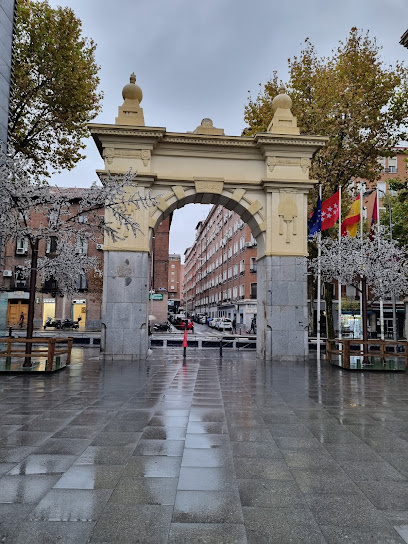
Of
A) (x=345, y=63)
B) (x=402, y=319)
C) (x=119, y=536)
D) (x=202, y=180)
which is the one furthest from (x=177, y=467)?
(x=402, y=319)

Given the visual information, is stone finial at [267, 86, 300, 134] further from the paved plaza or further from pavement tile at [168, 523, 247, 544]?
pavement tile at [168, 523, 247, 544]

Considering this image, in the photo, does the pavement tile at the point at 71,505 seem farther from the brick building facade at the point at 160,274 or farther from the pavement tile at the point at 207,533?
the brick building facade at the point at 160,274

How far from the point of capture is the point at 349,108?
22.5m

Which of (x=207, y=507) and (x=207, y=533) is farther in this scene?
(x=207, y=507)

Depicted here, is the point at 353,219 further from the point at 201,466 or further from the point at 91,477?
the point at 91,477

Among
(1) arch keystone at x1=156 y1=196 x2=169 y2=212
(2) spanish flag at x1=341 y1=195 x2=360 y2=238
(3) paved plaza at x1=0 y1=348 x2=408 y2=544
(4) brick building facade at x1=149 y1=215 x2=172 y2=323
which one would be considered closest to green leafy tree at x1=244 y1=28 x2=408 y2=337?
(2) spanish flag at x1=341 y1=195 x2=360 y2=238

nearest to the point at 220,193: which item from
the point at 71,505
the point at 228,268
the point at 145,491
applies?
the point at 145,491

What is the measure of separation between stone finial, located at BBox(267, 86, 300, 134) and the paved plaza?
12.0 m

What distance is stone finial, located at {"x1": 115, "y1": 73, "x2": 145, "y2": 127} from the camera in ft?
57.9

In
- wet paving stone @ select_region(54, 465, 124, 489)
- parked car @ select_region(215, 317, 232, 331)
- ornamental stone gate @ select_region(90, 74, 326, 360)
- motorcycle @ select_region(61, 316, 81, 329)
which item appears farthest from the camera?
parked car @ select_region(215, 317, 232, 331)

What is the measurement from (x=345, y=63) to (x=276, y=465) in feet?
81.0

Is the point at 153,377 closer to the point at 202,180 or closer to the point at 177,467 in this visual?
the point at 177,467

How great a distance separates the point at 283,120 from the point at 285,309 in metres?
8.05

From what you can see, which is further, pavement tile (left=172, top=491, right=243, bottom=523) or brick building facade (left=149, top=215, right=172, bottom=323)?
brick building facade (left=149, top=215, right=172, bottom=323)
